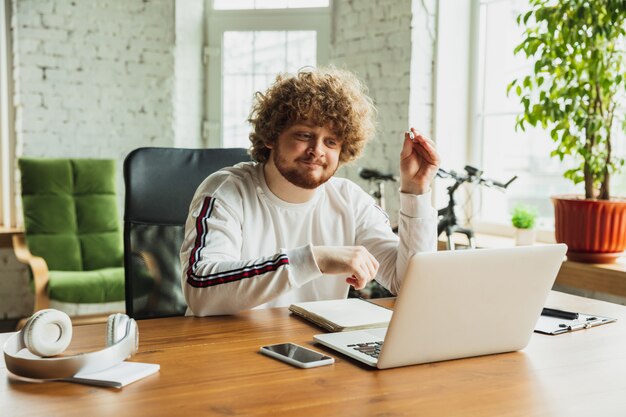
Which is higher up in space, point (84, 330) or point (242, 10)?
point (242, 10)

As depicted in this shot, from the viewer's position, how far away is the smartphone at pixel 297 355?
1203 mm

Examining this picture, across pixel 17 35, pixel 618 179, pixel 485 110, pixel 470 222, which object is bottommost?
pixel 470 222

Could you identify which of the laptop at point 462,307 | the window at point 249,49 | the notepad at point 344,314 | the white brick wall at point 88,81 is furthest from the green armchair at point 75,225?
the laptop at point 462,307

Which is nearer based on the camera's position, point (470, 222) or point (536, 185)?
point (536, 185)

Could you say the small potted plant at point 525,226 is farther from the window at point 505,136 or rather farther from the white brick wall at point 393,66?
the white brick wall at point 393,66

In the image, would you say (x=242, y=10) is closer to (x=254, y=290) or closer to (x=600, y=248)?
(x=600, y=248)

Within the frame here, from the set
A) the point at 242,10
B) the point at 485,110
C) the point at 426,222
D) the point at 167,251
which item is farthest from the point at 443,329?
the point at 242,10

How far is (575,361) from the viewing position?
1271 mm

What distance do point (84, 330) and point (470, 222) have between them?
263 cm

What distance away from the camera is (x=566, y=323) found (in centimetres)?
153

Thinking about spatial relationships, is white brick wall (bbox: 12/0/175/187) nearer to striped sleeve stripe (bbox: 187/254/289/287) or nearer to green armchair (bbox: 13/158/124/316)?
green armchair (bbox: 13/158/124/316)

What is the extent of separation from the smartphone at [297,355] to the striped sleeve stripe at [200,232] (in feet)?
1.30

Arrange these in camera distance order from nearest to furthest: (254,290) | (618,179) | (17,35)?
(254,290), (618,179), (17,35)

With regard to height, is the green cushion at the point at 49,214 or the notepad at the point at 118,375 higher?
the notepad at the point at 118,375
